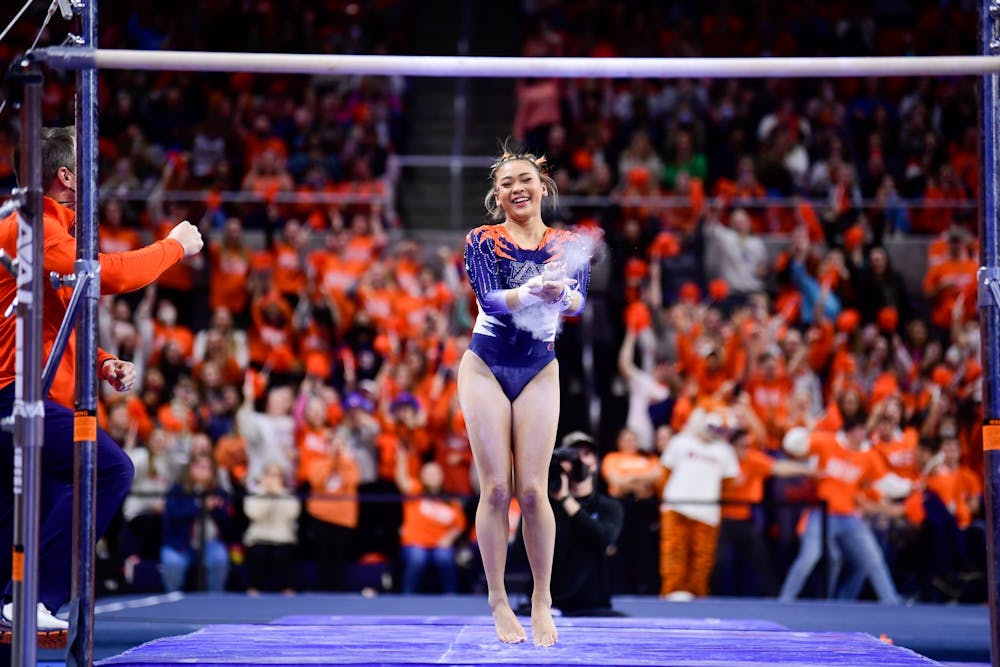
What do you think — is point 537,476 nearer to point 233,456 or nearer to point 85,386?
point 85,386

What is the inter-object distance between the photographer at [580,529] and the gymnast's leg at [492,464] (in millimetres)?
2220

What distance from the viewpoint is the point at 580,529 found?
7777mm

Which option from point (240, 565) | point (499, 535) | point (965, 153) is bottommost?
point (240, 565)

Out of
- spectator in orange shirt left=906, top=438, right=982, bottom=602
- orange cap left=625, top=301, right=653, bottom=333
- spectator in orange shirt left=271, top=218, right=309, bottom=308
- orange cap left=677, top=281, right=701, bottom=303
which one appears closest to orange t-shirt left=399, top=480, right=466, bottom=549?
orange cap left=625, top=301, right=653, bottom=333

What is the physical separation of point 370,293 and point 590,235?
21.9 feet

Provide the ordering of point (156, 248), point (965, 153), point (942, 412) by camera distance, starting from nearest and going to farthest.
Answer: point (156, 248) < point (942, 412) < point (965, 153)

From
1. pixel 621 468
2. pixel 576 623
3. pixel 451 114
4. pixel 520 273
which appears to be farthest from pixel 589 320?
pixel 520 273

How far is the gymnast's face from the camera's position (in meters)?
5.18

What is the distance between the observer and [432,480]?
10164 millimetres

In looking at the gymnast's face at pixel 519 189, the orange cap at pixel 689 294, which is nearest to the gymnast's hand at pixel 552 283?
the gymnast's face at pixel 519 189

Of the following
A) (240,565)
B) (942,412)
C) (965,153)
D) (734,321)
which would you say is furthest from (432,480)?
(965,153)

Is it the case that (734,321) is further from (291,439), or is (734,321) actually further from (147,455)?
(147,455)

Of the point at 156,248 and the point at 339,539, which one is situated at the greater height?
the point at 156,248

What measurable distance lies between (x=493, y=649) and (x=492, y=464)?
0.76m
